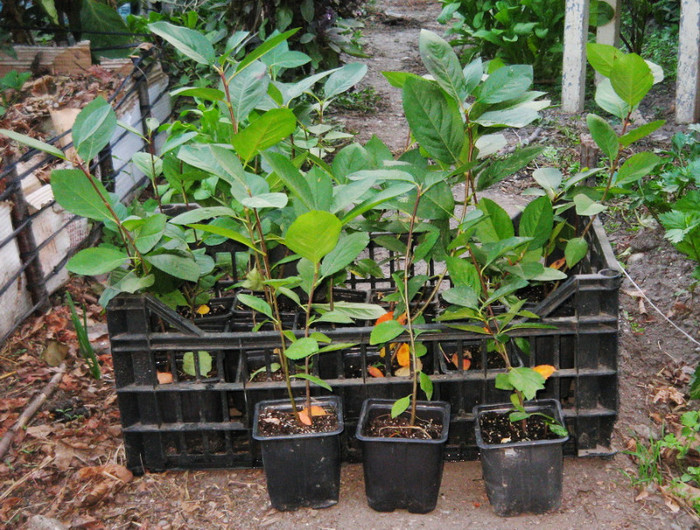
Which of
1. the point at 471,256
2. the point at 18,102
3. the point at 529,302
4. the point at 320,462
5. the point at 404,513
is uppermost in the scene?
the point at 18,102

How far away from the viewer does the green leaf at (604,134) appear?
6.94ft

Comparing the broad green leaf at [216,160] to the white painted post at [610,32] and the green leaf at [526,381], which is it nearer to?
the green leaf at [526,381]

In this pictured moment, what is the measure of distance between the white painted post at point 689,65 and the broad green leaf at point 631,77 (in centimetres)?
262

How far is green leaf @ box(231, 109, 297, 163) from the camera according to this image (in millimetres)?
1805

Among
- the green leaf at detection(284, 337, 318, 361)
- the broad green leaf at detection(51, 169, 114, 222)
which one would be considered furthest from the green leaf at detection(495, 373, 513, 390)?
the broad green leaf at detection(51, 169, 114, 222)

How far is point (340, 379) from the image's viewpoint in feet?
6.97

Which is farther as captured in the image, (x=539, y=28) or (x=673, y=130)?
(x=539, y=28)

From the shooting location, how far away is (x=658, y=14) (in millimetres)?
6945

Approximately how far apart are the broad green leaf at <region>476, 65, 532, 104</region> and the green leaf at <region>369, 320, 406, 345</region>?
61cm

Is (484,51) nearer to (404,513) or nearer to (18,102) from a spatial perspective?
(18,102)

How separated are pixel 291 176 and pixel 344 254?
24 centimetres

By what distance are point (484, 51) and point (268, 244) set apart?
176 inches

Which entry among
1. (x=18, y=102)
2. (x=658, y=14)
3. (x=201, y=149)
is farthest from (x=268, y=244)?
(x=658, y=14)

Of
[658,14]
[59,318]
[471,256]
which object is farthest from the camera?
[658,14]
